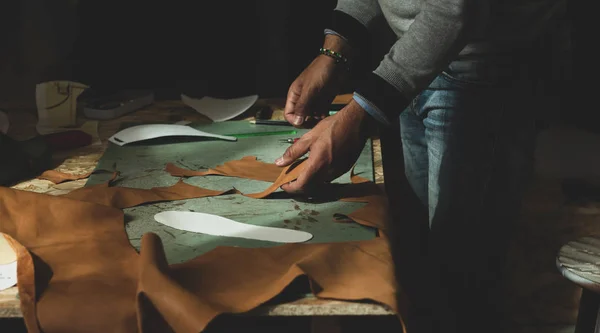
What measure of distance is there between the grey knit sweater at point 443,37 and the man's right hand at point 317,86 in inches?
11.0

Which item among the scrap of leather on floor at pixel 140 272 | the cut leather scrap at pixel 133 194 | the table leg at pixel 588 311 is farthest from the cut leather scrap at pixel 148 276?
the table leg at pixel 588 311

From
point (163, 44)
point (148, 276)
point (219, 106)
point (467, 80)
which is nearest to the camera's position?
point (148, 276)

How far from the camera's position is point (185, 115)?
2092 millimetres

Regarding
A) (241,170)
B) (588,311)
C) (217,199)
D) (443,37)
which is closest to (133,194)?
(217,199)

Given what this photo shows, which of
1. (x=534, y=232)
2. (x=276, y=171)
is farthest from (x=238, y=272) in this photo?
(x=534, y=232)

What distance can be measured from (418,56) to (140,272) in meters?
0.61

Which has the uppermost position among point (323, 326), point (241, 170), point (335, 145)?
point (335, 145)

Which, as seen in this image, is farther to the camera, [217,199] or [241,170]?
[241,170]

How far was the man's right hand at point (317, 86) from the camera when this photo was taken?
1608mm

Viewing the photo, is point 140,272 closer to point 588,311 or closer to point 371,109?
point 371,109

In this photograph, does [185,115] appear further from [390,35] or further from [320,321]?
[320,321]

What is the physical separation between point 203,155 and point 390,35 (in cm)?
68

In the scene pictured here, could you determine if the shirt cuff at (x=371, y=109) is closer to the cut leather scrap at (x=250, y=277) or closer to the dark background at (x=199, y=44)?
the cut leather scrap at (x=250, y=277)

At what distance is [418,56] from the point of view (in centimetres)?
115
